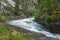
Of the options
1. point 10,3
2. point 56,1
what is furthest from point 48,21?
point 10,3

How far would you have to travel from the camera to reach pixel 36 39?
35250 millimetres

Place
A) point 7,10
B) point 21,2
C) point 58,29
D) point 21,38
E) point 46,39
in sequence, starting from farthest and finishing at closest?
1. point 21,2
2. point 7,10
3. point 58,29
4. point 46,39
5. point 21,38

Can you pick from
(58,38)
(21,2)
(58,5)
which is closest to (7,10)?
(21,2)

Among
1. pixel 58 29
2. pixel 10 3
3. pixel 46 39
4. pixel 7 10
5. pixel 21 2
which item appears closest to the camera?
pixel 46 39

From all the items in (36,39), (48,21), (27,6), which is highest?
(36,39)

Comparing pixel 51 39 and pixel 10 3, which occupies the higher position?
pixel 51 39

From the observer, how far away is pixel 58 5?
56500 mm

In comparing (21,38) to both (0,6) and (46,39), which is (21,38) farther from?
(0,6)

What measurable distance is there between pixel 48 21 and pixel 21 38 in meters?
22.9

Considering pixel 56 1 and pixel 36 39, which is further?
pixel 56 1

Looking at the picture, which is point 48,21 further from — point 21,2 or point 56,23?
point 21,2

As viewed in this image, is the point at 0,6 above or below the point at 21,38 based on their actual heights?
below

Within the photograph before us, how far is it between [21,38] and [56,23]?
21.4 m

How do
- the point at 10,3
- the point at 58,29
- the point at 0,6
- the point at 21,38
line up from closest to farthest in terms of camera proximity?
the point at 21,38
the point at 58,29
the point at 0,6
the point at 10,3
